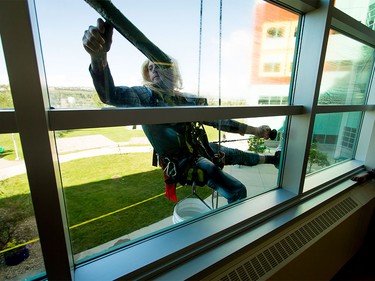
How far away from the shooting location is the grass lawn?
0.70 metres

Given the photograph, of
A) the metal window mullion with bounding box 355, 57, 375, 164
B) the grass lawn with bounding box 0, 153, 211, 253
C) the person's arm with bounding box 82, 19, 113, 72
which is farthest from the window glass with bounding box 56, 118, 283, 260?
the metal window mullion with bounding box 355, 57, 375, 164

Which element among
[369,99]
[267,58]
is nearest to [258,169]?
[267,58]

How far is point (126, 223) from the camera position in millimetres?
1008

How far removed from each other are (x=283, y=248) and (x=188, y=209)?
62cm

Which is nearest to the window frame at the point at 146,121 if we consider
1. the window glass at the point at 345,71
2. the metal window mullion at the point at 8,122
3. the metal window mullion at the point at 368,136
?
the metal window mullion at the point at 8,122

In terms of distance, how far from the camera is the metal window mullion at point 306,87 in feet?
3.78

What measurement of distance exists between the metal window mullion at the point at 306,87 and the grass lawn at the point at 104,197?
98 centimetres

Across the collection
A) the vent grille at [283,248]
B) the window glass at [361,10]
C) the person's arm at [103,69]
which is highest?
the window glass at [361,10]

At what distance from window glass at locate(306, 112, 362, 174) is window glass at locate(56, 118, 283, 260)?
868 mm

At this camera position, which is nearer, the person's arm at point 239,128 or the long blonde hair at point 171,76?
the long blonde hair at point 171,76

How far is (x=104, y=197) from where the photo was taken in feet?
3.04

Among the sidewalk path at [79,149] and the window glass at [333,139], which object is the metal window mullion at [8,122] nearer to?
the sidewalk path at [79,149]

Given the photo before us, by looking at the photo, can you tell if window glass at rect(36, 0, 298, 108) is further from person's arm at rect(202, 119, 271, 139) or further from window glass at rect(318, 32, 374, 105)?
window glass at rect(318, 32, 374, 105)

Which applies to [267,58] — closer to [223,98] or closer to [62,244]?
[223,98]
